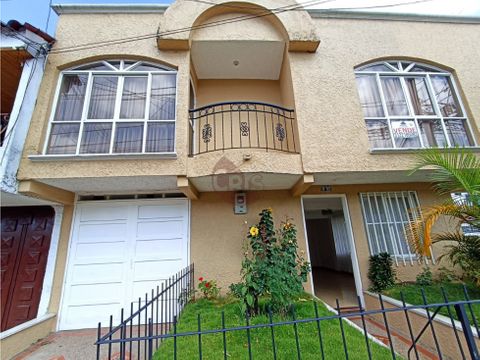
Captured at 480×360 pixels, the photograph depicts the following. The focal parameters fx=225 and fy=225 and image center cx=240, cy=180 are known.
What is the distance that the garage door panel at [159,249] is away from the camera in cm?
589

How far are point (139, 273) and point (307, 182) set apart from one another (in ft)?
15.8

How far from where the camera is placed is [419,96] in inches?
254

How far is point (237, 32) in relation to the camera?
632 cm

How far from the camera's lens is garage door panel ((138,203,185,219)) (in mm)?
6172

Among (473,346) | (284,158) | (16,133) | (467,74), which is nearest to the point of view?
(473,346)

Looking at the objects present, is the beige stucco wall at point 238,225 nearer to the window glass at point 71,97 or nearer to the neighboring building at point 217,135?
the neighboring building at point 217,135

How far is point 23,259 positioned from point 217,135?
6005 millimetres

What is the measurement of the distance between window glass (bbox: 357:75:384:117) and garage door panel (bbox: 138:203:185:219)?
5.69 meters

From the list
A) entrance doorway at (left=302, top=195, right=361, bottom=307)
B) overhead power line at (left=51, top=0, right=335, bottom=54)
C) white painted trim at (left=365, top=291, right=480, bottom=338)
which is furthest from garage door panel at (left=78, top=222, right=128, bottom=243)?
white painted trim at (left=365, top=291, right=480, bottom=338)

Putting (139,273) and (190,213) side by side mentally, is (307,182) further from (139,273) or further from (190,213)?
(139,273)

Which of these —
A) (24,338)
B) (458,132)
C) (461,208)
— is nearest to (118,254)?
(24,338)

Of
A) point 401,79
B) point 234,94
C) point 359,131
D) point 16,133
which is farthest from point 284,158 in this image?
point 16,133

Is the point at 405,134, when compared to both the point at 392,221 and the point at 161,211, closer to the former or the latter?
the point at 392,221

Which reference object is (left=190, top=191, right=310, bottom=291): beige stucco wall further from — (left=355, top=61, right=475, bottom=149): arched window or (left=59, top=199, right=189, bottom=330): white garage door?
(left=355, top=61, right=475, bottom=149): arched window
